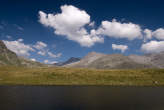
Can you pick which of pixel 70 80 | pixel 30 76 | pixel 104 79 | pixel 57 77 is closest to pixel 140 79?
pixel 104 79

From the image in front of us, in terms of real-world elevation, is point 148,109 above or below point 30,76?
below

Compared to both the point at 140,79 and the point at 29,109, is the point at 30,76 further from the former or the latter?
the point at 29,109

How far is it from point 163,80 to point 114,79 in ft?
101

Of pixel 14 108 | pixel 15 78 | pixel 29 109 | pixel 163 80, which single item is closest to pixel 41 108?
pixel 29 109

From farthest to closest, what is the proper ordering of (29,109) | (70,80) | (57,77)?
(57,77) < (70,80) < (29,109)

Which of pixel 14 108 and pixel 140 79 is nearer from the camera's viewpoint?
pixel 14 108

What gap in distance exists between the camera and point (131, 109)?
1072 inches

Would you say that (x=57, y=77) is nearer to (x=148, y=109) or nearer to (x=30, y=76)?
(x=30, y=76)

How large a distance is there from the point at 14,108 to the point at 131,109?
2059 centimetres

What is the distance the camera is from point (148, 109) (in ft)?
89.3

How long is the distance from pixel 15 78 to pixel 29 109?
3257 inches

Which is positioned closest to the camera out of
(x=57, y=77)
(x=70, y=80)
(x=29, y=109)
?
(x=29, y=109)

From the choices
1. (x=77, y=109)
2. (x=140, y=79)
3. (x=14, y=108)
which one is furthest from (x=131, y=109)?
(x=140, y=79)

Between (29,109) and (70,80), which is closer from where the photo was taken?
(29,109)
